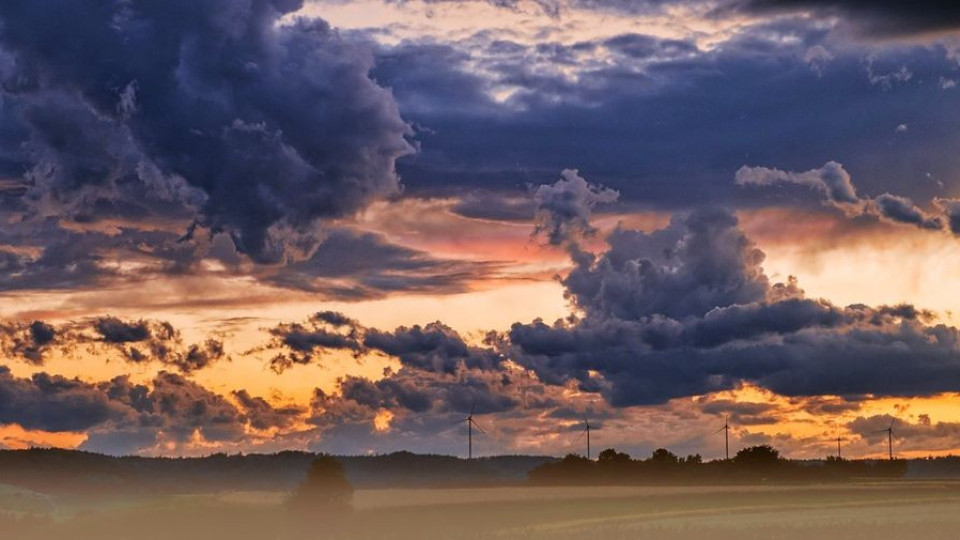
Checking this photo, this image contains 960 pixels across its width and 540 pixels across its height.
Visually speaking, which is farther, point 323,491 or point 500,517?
point 323,491

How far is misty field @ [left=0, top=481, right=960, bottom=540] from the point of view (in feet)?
367

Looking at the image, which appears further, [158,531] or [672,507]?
[672,507]

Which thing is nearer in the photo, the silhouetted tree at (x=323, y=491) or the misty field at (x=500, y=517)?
the misty field at (x=500, y=517)

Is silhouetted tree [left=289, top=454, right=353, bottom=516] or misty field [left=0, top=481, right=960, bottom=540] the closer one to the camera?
misty field [left=0, top=481, right=960, bottom=540]

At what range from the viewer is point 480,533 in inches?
4279

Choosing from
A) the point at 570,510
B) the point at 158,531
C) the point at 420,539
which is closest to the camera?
the point at 420,539

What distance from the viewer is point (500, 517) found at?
440ft

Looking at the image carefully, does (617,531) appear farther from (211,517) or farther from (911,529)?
(211,517)

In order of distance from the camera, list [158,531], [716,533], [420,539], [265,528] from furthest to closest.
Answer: [158,531] < [265,528] < [716,533] < [420,539]

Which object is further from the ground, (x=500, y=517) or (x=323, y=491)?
(x=323, y=491)

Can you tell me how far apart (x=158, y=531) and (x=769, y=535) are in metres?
59.0

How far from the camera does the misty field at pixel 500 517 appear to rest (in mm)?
111750

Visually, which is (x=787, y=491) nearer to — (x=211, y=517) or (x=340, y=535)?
(x=211, y=517)

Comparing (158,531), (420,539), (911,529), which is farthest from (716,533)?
(158,531)
